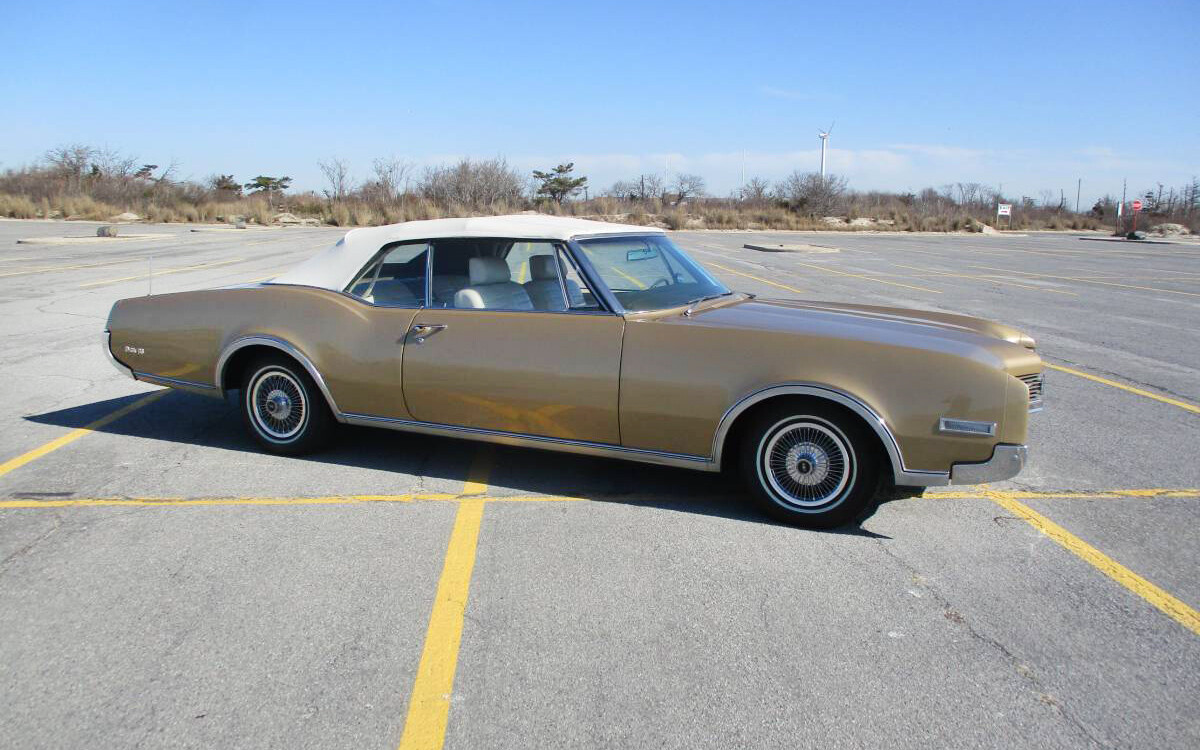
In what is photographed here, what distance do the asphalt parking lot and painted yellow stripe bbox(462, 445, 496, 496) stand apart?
0.03m

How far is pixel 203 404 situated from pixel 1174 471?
21.6ft

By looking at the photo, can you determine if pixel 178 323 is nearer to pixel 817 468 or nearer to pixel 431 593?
pixel 431 593

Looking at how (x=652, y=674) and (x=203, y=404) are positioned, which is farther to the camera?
(x=203, y=404)

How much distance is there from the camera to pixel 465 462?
208 inches

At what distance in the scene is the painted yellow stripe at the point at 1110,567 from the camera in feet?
11.3

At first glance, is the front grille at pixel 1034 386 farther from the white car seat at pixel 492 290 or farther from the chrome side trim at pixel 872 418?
the white car seat at pixel 492 290

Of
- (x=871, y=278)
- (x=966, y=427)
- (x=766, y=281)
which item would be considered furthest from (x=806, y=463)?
(x=871, y=278)

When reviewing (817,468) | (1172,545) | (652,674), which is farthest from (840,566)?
(1172,545)

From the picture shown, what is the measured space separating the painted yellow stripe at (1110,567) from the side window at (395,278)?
3415 mm

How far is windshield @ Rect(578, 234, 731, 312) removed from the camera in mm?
4668

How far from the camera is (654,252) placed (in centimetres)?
517

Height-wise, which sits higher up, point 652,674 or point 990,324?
point 990,324

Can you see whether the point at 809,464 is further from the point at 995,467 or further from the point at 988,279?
the point at 988,279

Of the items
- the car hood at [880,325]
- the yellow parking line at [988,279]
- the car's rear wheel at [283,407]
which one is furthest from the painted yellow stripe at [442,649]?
the yellow parking line at [988,279]
